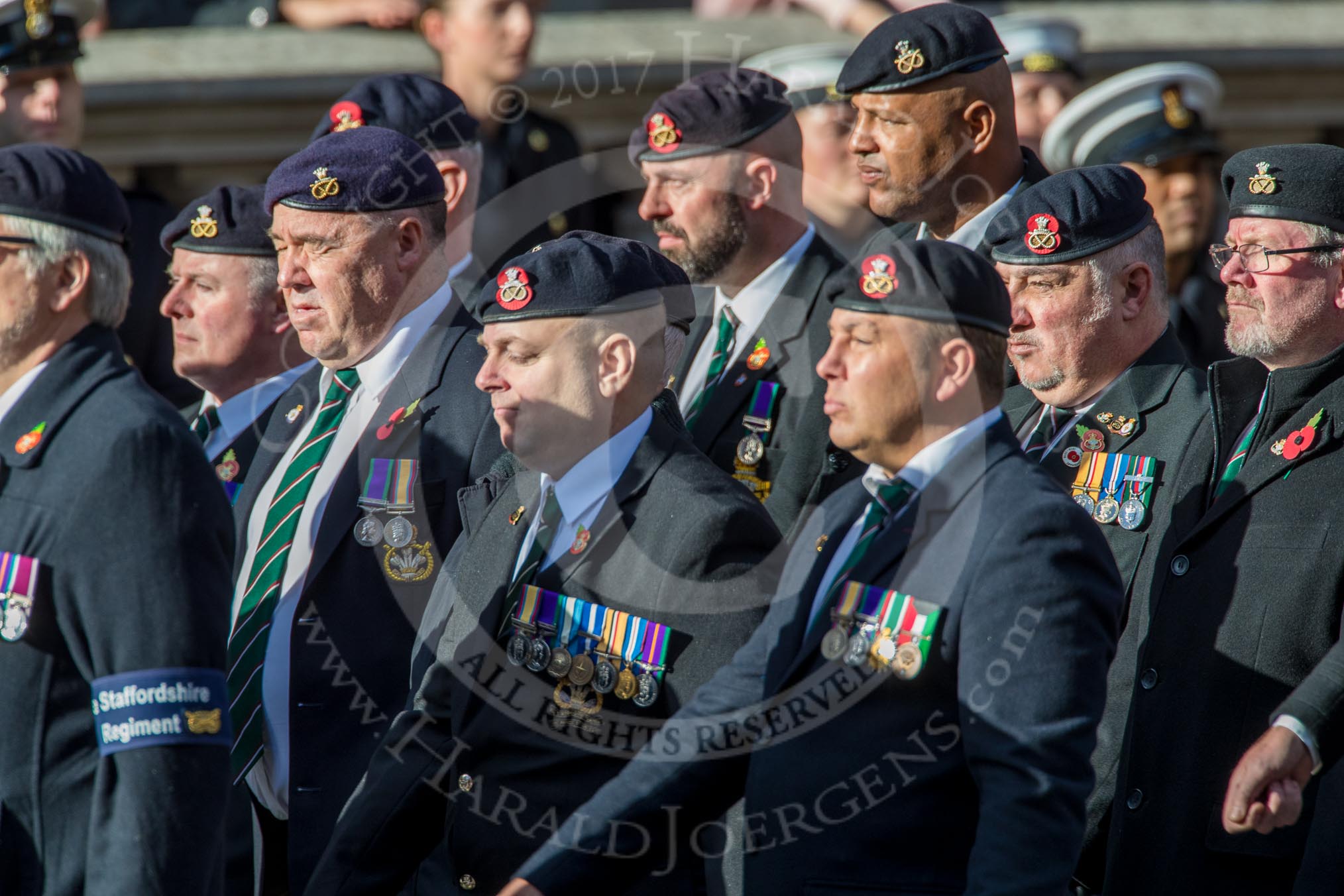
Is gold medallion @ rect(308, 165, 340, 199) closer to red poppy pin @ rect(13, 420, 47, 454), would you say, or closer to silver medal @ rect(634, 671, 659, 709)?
red poppy pin @ rect(13, 420, 47, 454)

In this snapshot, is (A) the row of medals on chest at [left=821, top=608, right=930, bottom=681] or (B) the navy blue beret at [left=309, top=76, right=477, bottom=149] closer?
(A) the row of medals on chest at [left=821, top=608, right=930, bottom=681]

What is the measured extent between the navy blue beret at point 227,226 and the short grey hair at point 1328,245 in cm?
282

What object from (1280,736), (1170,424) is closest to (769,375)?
(1170,424)

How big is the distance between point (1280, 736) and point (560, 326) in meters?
1.60

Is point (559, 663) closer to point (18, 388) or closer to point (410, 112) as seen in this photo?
point (18, 388)

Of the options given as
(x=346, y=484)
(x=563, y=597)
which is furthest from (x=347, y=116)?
(x=563, y=597)

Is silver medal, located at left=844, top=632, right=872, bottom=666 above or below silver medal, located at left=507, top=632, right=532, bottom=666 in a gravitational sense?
above

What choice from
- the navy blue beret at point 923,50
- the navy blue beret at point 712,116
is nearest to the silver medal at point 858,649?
the navy blue beret at point 923,50

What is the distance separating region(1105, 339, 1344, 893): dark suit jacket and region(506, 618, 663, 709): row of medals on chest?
1.10m

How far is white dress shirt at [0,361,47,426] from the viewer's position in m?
3.49

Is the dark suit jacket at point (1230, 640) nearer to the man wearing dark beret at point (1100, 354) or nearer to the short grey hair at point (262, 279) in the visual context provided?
the man wearing dark beret at point (1100, 354)

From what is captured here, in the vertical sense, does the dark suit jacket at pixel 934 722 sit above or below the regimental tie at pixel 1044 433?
below

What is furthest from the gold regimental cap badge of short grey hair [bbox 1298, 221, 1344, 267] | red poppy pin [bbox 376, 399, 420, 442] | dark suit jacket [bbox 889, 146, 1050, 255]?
short grey hair [bbox 1298, 221, 1344, 267]

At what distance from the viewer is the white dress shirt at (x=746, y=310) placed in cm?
515
